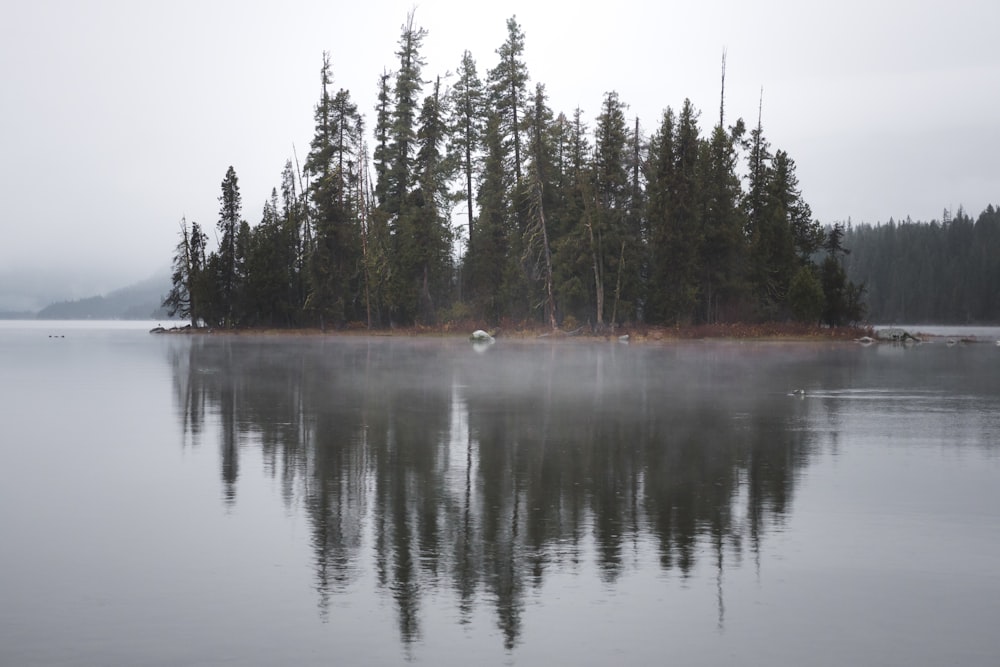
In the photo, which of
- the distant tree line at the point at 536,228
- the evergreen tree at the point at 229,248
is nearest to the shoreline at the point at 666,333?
the distant tree line at the point at 536,228

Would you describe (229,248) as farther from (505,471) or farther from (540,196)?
(505,471)

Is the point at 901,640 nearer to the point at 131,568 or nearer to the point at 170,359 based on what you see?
the point at 131,568

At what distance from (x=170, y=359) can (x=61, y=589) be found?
41509 mm

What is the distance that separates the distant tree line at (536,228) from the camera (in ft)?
237

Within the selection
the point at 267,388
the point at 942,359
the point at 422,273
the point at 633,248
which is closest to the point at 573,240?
the point at 633,248

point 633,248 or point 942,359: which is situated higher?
point 633,248

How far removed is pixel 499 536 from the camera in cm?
929

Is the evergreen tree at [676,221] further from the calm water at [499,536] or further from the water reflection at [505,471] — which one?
the calm water at [499,536]

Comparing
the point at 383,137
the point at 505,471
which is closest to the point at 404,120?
the point at 383,137

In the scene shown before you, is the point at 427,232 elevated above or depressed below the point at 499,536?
above

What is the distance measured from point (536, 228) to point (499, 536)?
211ft

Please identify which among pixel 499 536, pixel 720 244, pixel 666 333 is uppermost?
pixel 720 244

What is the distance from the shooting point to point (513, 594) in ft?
24.3

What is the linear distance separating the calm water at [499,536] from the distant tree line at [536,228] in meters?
51.3
